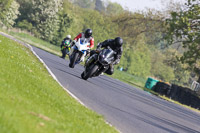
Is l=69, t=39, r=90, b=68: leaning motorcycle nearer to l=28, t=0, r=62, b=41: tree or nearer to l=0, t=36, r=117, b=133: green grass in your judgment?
l=0, t=36, r=117, b=133: green grass

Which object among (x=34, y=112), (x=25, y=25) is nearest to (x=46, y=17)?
(x=25, y=25)

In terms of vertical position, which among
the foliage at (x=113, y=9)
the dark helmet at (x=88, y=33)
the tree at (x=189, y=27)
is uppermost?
the foliage at (x=113, y=9)

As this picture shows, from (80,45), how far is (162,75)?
7969 cm

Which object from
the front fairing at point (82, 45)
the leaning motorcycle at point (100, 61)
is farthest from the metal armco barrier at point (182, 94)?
the leaning motorcycle at point (100, 61)

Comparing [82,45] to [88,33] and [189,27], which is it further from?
[189,27]

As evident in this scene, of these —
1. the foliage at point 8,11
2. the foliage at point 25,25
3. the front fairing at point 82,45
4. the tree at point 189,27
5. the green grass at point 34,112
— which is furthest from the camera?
the foliage at point 25,25

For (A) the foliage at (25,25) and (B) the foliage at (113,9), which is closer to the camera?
(A) the foliage at (25,25)

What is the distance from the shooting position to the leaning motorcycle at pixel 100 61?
14852 millimetres

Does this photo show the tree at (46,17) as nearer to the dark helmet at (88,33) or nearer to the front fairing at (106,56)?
the dark helmet at (88,33)

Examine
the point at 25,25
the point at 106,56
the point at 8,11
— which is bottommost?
the point at 25,25

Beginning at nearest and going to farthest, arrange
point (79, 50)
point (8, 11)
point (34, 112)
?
point (34, 112)
point (79, 50)
point (8, 11)

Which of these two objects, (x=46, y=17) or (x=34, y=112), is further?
(x=46, y=17)

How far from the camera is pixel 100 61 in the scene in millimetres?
14836

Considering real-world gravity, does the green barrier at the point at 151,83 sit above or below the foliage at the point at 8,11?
below
